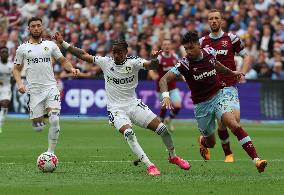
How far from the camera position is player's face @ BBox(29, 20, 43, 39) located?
1698 centimetres

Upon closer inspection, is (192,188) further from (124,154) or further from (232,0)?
(232,0)

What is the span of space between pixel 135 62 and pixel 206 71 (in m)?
1.27

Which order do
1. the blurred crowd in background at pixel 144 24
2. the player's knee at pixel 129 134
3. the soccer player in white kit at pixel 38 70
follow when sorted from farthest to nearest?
the blurred crowd in background at pixel 144 24 < the soccer player in white kit at pixel 38 70 < the player's knee at pixel 129 134

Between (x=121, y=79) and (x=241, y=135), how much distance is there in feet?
7.33

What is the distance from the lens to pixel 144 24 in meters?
36.8

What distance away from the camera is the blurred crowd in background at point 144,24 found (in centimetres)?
3450

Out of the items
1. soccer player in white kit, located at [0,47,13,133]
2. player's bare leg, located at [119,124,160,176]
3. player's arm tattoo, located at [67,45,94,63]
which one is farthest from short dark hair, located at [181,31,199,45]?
soccer player in white kit, located at [0,47,13,133]

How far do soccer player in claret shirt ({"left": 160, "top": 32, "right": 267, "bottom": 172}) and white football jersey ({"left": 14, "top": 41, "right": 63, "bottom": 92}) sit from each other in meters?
2.82

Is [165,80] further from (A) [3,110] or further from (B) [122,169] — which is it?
(A) [3,110]

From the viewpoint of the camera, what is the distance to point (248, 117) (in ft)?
106

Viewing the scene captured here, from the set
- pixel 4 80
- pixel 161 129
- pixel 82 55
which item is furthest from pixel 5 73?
pixel 161 129

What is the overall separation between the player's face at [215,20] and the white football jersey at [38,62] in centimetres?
293

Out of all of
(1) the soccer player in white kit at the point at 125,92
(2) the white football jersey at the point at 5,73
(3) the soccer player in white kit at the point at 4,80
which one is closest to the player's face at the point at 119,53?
(1) the soccer player in white kit at the point at 125,92

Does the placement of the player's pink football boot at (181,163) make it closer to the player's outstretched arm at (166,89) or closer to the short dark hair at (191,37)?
the player's outstretched arm at (166,89)
